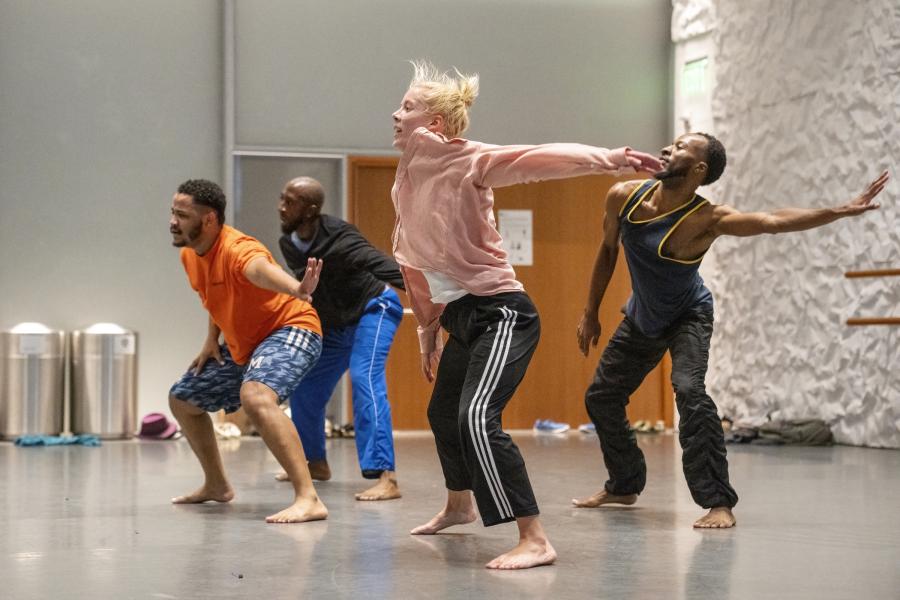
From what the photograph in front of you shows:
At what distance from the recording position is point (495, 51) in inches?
412

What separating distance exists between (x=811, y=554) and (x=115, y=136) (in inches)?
285

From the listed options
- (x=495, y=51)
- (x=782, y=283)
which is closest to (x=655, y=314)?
(x=782, y=283)

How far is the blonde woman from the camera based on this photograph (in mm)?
A: 3668

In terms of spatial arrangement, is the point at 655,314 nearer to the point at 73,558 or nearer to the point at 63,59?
the point at 73,558

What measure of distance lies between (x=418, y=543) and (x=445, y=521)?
217 millimetres

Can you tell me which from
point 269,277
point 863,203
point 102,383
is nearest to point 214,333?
point 269,277

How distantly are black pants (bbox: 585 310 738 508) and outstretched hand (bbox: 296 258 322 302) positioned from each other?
1.32m

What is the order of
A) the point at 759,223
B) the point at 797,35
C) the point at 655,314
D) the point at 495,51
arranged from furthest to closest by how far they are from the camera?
the point at 495,51, the point at 797,35, the point at 655,314, the point at 759,223

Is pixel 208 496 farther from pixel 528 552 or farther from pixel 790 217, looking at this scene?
pixel 790 217

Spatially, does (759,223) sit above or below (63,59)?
below

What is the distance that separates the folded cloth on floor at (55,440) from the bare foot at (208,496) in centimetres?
384

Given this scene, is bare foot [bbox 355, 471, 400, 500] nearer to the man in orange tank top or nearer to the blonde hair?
the man in orange tank top

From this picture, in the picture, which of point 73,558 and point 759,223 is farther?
point 759,223

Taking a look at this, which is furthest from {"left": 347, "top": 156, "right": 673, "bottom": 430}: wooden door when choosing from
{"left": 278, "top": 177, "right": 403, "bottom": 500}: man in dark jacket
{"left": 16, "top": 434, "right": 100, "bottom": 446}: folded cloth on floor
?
{"left": 278, "top": 177, "right": 403, "bottom": 500}: man in dark jacket
